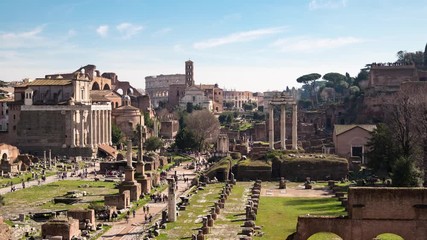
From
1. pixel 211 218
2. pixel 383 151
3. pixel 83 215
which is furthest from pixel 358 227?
pixel 383 151

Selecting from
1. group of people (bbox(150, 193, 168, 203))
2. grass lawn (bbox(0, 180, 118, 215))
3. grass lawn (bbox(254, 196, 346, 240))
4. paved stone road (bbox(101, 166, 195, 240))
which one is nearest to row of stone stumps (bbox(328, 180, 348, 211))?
grass lawn (bbox(254, 196, 346, 240))

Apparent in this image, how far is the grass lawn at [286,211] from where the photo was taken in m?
25.5

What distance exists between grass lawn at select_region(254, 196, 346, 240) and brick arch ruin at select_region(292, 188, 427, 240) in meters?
2.61

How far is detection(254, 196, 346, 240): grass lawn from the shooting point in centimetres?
2547

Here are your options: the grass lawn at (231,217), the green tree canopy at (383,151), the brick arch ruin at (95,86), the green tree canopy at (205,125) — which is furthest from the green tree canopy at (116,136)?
the green tree canopy at (383,151)

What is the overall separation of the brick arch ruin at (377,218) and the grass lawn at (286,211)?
2606 mm

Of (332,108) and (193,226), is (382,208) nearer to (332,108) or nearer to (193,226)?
(193,226)

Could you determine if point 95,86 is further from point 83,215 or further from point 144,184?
point 83,215

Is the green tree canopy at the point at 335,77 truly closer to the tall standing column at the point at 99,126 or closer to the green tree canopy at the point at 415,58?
the green tree canopy at the point at 415,58

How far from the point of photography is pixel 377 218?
2094 cm

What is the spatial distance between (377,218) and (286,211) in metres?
10.0

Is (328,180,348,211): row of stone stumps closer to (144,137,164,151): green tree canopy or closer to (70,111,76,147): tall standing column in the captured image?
(144,137,164,151): green tree canopy

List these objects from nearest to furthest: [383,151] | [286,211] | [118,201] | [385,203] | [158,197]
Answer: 1. [385,203]
2. [286,211]
3. [118,201]
4. [158,197]
5. [383,151]

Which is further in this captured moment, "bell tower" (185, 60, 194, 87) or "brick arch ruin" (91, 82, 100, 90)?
"bell tower" (185, 60, 194, 87)
